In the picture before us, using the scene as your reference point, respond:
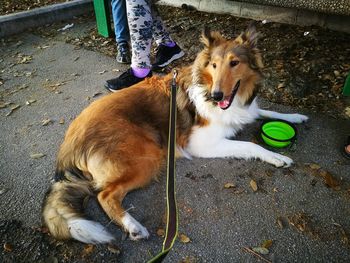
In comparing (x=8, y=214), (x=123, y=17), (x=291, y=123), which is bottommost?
(x=8, y=214)

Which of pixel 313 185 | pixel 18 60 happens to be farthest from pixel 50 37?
pixel 313 185

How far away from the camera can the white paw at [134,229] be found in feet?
6.89

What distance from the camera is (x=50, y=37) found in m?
5.70

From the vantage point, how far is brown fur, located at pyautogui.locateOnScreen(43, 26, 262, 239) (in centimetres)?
218

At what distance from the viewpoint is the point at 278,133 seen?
291 centimetres

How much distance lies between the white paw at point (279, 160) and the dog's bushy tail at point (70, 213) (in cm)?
157

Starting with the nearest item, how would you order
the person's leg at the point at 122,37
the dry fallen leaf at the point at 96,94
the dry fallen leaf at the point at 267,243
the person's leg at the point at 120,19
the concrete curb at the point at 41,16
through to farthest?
the dry fallen leaf at the point at 267,243 → the dry fallen leaf at the point at 96,94 → the person's leg at the point at 120,19 → the person's leg at the point at 122,37 → the concrete curb at the point at 41,16

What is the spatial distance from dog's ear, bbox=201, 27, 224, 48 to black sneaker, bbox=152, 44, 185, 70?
1.77m

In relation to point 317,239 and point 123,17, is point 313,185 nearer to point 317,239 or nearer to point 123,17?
point 317,239

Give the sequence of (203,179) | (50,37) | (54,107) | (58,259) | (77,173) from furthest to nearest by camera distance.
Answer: (50,37) → (54,107) → (203,179) → (77,173) → (58,259)

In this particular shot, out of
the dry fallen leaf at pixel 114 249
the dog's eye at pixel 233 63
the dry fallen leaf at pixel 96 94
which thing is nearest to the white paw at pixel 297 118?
the dog's eye at pixel 233 63

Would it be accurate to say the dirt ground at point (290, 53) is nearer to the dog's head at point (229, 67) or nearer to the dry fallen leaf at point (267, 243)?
the dog's head at point (229, 67)

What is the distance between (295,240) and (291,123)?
1359 millimetres

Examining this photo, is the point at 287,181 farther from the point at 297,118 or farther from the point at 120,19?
the point at 120,19
